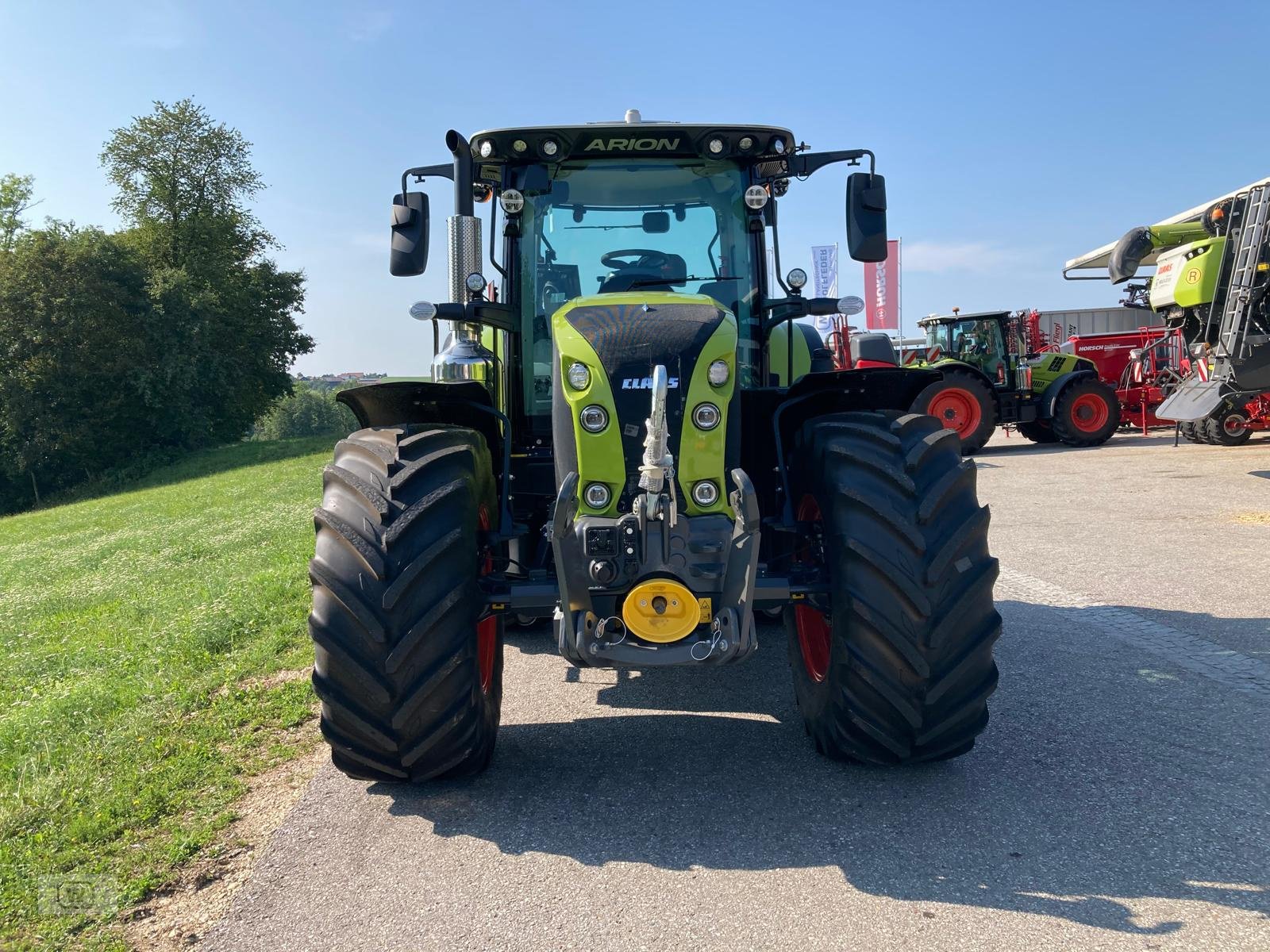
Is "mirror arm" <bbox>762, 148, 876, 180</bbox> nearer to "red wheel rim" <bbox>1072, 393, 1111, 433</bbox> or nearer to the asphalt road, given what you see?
the asphalt road

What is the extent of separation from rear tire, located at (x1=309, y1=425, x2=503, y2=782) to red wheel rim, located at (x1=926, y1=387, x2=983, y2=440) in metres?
14.2

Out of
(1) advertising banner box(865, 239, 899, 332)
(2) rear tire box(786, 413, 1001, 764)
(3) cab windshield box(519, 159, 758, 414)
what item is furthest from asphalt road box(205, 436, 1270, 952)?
(1) advertising banner box(865, 239, 899, 332)

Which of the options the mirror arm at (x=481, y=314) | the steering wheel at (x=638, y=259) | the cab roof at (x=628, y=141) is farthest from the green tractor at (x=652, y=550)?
the steering wheel at (x=638, y=259)

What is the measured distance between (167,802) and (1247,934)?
355 cm

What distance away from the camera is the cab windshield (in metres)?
4.62

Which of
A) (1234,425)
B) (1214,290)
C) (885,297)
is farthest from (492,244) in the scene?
(885,297)

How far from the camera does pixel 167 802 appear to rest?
363cm

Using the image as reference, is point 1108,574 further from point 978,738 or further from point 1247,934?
point 1247,934

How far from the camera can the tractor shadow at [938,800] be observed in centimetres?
283

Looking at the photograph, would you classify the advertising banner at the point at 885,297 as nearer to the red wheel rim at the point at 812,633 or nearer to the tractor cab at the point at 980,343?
the tractor cab at the point at 980,343

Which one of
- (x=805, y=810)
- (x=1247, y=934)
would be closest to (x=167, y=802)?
(x=805, y=810)

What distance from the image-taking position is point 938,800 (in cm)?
335

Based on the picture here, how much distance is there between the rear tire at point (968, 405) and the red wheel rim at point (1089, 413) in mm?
1898

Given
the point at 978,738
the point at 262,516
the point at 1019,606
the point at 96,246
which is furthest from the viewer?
the point at 96,246
